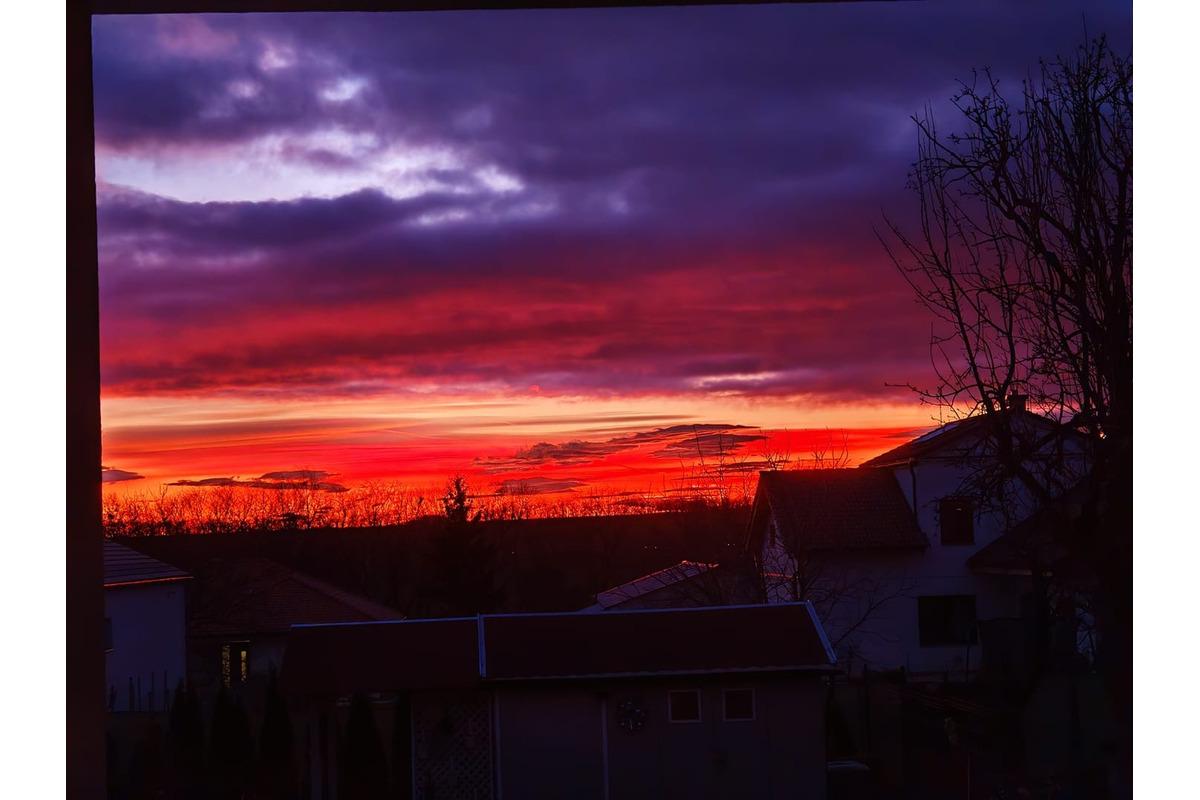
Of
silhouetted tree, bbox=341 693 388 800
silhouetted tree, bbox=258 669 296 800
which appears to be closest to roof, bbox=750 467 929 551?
silhouetted tree, bbox=341 693 388 800

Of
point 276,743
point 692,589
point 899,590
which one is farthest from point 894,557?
point 276,743

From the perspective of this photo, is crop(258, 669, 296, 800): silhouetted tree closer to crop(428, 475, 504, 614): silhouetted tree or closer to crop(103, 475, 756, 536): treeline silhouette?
crop(103, 475, 756, 536): treeline silhouette

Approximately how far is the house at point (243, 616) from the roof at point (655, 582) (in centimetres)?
469

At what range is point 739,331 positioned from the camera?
36.8 feet

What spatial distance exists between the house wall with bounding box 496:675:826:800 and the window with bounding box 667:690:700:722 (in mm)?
46

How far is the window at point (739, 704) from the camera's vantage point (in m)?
8.66

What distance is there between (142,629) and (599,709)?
30.4 feet

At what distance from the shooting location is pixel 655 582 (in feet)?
48.2

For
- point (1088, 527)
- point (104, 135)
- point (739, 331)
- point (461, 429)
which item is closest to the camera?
point (1088, 527)

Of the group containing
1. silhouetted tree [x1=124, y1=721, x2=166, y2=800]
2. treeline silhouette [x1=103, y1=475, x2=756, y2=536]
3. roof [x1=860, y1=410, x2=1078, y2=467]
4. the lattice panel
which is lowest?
silhouetted tree [x1=124, y1=721, x2=166, y2=800]

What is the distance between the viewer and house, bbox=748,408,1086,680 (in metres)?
12.9
